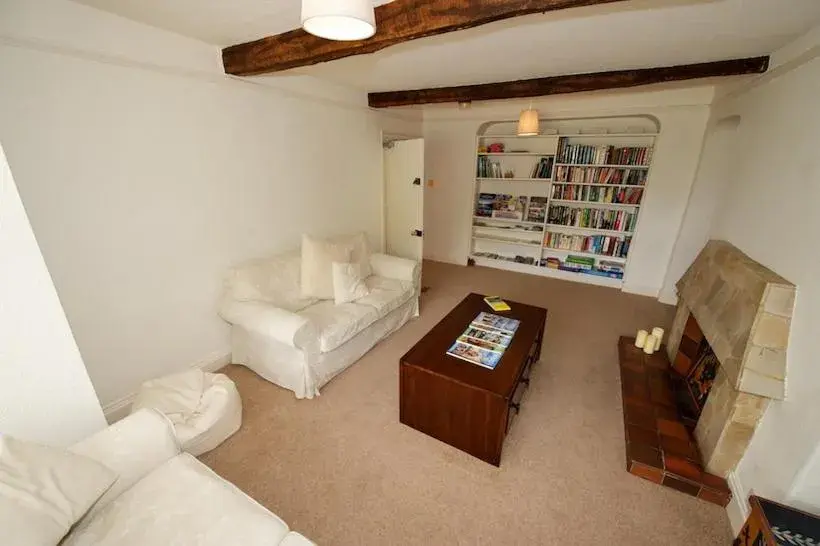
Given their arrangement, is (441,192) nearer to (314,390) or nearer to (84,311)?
(314,390)

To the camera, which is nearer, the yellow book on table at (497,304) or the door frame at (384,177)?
the yellow book on table at (497,304)

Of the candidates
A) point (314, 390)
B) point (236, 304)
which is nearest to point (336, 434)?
point (314, 390)

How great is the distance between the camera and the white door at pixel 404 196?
11.9 feet

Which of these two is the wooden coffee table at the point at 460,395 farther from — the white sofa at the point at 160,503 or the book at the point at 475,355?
Answer: the white sofa at the point at 160,503

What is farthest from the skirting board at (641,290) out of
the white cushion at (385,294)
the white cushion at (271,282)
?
the white cushion at (271,282)

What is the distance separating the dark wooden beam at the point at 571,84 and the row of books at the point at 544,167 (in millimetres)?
1379

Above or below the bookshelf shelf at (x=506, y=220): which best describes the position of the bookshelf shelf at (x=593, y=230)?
below

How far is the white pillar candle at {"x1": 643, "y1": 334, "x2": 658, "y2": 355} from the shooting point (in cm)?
255

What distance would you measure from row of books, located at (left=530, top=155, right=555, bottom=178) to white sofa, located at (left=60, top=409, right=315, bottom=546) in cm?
430

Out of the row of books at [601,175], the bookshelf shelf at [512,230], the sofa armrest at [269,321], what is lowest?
the sofa armrest at [269,321]

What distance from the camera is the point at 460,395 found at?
67.2 inches

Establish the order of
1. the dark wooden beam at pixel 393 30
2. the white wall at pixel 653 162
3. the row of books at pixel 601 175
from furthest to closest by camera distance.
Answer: the row of books at pixel 601 175 < the white wall at pixel 653 162 < the dark wooden beam at pixel 393 30

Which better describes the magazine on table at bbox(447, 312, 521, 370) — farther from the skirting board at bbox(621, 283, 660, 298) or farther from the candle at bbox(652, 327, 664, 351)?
the skirting board at bbox(621, 283, 660, 298)

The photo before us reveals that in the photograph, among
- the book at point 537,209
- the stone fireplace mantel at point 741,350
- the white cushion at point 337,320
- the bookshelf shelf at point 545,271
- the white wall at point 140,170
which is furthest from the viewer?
the book at point 537,209
